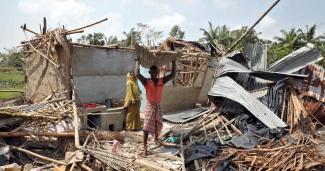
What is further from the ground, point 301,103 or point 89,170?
point 301,103

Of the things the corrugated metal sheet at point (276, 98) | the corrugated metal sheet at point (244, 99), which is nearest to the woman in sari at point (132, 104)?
the corrugated metal sheet at point (244, 99)

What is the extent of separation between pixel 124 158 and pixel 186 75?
6604mm

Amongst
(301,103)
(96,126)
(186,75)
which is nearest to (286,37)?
(186,75)

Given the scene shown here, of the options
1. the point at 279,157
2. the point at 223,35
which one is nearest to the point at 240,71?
the point at 279,157

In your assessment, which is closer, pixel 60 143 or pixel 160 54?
pixel 160 54

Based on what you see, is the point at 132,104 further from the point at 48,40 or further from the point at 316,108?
the point at 316,108

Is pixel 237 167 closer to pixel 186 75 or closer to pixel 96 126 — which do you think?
pixel 96 126

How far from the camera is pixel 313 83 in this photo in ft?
28.0

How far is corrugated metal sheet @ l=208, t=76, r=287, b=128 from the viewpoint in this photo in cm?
719

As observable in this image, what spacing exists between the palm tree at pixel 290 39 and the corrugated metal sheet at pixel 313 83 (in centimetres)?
1822

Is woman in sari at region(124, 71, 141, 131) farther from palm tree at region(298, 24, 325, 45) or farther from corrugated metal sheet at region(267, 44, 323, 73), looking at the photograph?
palm tree at region(298, 24, 325, 45)

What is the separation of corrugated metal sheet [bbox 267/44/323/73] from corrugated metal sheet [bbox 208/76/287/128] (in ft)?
4.64

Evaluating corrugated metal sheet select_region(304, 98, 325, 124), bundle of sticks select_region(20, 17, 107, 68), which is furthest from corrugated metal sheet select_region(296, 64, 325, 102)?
bundle of sticks select_region(20, 17, 107, 68)

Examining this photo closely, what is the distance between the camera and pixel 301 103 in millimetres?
7887
